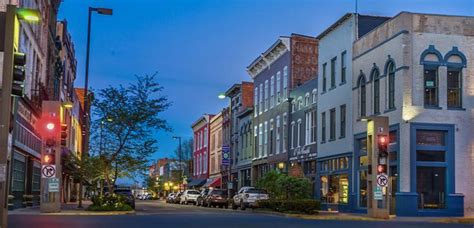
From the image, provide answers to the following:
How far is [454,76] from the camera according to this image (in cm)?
3619

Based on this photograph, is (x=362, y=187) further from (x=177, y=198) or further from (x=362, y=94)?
(x=177, y=198)

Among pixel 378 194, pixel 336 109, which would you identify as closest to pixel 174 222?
pixel 378 194

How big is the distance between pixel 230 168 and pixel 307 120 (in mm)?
22770

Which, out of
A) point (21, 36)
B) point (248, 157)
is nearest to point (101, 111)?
point (21, 36)

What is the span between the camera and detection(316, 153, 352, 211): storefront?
139ft

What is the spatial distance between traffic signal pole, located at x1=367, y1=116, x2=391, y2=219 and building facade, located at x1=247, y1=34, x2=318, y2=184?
69.7 feet

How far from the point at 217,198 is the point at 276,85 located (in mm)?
10843

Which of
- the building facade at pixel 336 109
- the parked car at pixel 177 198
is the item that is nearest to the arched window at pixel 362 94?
the building facade at pixel 336 109

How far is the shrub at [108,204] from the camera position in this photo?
34969 millimetres

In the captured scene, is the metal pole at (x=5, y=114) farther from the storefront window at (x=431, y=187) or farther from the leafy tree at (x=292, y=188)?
the leafy tree at (x=292, y=188)

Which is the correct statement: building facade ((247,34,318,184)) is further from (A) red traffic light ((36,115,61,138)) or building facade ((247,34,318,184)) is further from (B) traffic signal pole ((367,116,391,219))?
(A) red traffic light ((36,115,61,138))

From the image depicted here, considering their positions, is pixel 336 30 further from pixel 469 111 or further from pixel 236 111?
pixel 236 111

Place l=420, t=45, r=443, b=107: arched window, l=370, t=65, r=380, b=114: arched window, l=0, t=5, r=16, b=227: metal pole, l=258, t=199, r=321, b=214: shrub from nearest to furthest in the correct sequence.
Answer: l=0, t=5, r=16, b=227: metal pole, l=258, t=199, r=321, b=214: shrub, l=420, t=45, r=443, b=107: arched window, l=370, t=65, r=380, b=114: arched window

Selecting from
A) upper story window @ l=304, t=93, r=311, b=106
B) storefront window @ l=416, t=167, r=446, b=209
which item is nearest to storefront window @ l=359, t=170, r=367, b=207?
storefront window @ l=416, t=167, r=446, b=209
